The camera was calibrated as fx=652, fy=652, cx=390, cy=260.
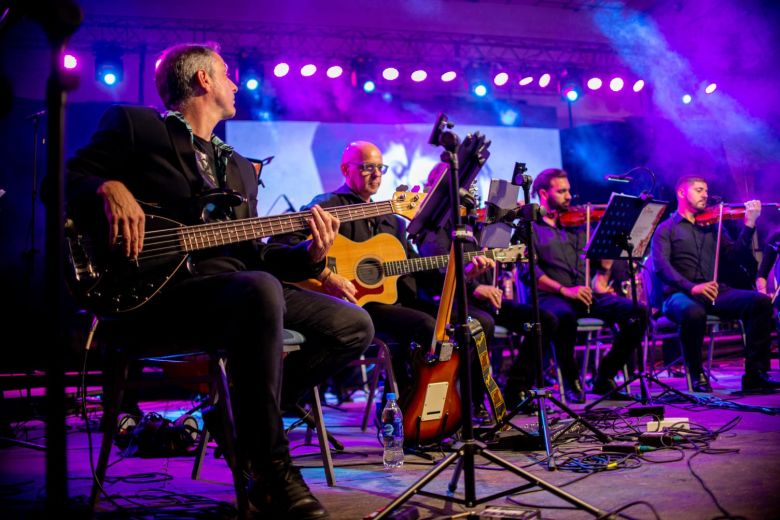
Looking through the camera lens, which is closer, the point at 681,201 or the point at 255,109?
the point at 681,201

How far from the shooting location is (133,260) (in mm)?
→ 2283

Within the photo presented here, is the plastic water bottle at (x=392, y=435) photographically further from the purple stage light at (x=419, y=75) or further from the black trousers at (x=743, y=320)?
the purple stage light at (x=419, y=75)

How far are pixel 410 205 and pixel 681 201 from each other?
3666 millimetres

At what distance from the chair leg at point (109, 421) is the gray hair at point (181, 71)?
3.91 feet

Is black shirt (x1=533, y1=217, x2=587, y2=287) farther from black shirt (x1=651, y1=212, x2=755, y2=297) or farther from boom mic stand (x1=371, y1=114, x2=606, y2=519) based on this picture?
boom mic stand (x1=371, y1=114, x2=606, y2=519)

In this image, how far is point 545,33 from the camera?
1065 cm

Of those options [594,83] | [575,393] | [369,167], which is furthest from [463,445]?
[594,83]

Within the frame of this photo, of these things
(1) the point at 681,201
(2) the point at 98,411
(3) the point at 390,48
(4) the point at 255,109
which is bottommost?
(2) the point at 98,411

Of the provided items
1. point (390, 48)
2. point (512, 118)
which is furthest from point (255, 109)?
point (512, 118)

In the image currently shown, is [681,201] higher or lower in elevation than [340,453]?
higher

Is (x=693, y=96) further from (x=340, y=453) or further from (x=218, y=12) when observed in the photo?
(x=340, y=453)

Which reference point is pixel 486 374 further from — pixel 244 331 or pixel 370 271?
pixel 244 331

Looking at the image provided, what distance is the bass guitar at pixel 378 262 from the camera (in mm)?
4363

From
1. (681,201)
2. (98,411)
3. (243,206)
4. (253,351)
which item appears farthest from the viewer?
(681,201)
